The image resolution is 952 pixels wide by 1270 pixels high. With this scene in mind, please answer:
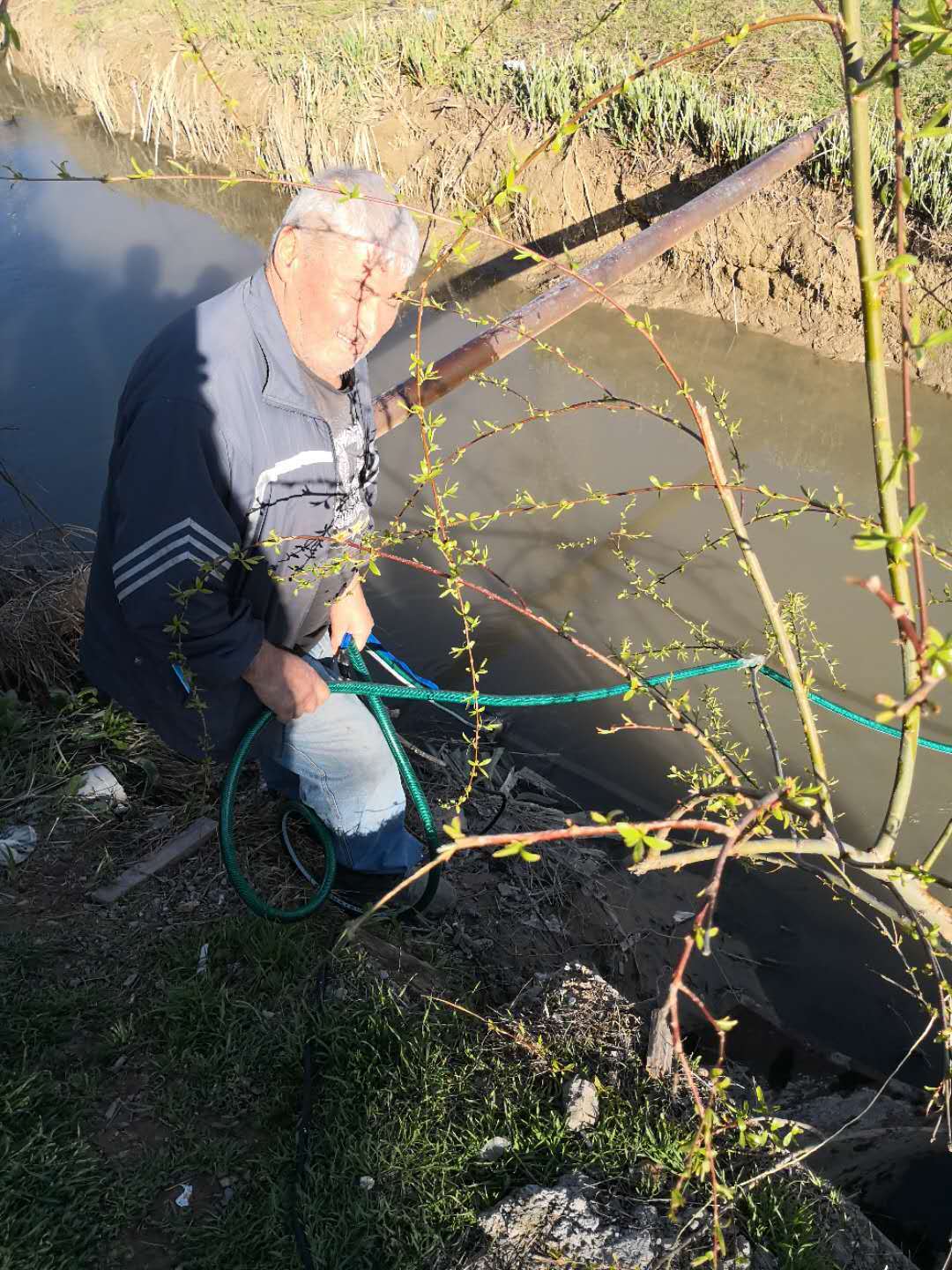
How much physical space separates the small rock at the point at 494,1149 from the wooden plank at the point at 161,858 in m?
1.26

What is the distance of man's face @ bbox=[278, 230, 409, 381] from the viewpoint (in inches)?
79.7

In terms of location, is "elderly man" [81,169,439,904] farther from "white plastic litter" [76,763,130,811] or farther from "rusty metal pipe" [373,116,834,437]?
"white plastic litter" [76,763,130,811]

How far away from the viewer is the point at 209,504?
2039mm

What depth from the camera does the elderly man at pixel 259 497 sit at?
6.63 ft

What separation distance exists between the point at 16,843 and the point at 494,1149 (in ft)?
5.48

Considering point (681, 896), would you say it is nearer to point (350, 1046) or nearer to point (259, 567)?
point (350, 1046)

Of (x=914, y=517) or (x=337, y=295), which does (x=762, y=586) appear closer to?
(x=914, y=517)

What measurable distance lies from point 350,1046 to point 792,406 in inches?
182

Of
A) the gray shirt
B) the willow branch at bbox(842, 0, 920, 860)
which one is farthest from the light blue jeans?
the willow branch at bbox(842, 0, 920, 860)

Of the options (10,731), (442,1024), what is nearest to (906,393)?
(442,1024)

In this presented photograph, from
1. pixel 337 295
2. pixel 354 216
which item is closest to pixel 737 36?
pixel 354 216

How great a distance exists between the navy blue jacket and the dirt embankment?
3.27m

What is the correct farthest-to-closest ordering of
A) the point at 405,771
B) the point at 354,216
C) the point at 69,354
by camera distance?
the point at 69,354 → the point at 405,771 → the point at 354,216

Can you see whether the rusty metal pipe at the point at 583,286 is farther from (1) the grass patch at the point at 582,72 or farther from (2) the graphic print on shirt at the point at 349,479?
(1) the grass patch at the point at 582,72
